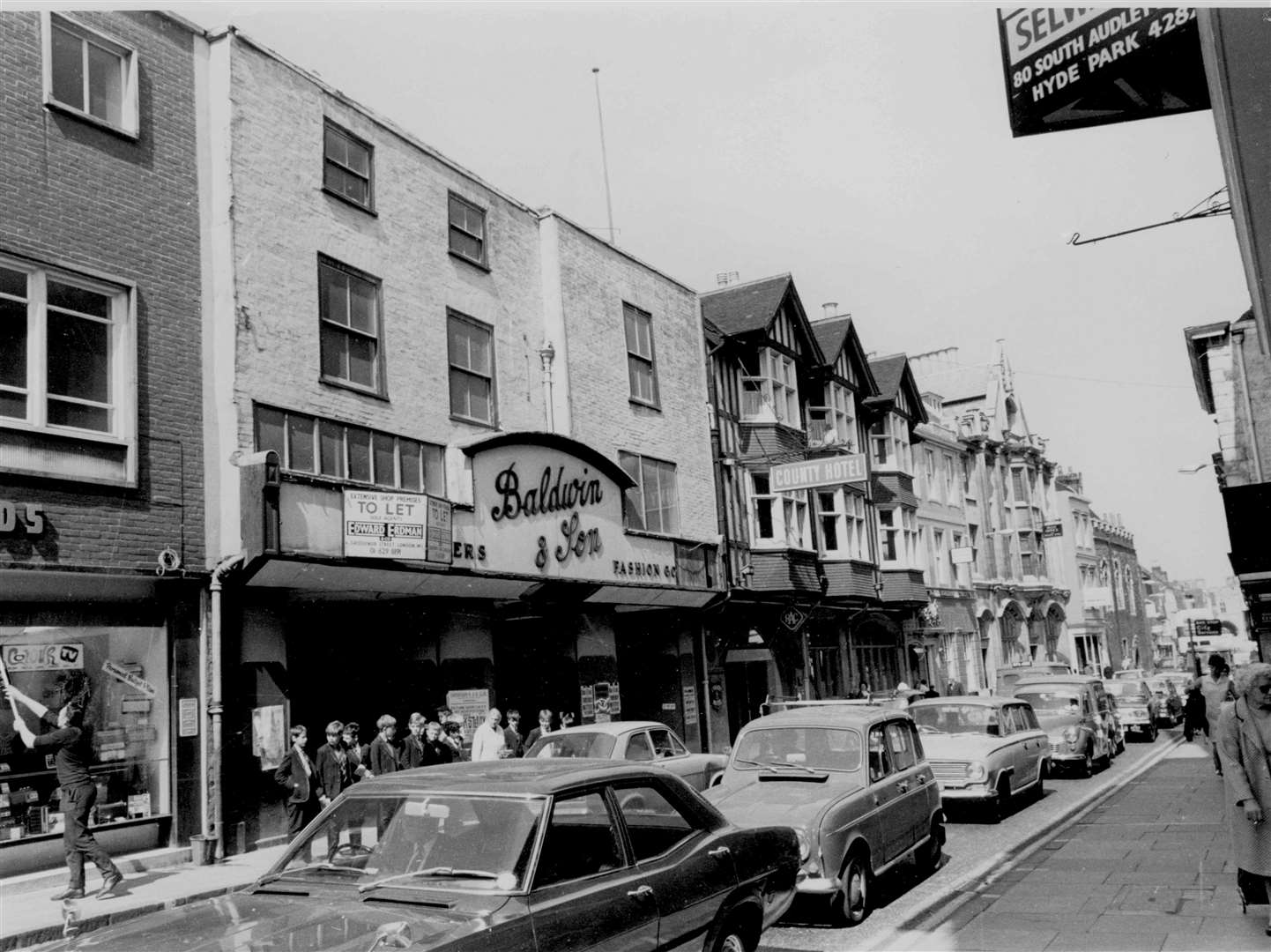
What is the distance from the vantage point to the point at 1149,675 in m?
35.6

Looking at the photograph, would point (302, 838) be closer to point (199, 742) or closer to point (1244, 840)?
point (1244, 840)

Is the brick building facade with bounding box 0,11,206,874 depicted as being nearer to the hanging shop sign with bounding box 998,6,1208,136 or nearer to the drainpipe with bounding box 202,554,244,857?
the drainpipe with bounding box 202,554,244,857

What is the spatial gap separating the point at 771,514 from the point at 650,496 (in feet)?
18.8

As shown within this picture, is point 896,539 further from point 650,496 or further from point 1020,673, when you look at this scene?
point 650,496

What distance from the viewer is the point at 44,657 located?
11.0m

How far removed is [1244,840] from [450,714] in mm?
11183

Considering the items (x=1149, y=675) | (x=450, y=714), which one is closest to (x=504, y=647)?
(x=450, y=714)

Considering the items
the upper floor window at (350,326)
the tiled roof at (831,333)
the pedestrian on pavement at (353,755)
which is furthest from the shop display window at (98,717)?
the tiled roof at (831,333)

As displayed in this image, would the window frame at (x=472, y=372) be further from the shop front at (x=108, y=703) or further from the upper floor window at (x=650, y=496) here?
the shop front at (x=108, y=703)

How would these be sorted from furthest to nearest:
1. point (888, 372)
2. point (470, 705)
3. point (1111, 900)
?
point (888, 372) < point (470, 705) < point (1111, 900)

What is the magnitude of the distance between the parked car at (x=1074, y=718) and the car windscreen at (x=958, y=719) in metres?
3.90

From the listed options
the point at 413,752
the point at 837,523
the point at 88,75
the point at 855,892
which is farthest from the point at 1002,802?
the point at 837,523

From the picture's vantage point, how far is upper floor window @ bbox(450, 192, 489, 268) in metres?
17.9

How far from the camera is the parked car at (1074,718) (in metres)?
18.1
